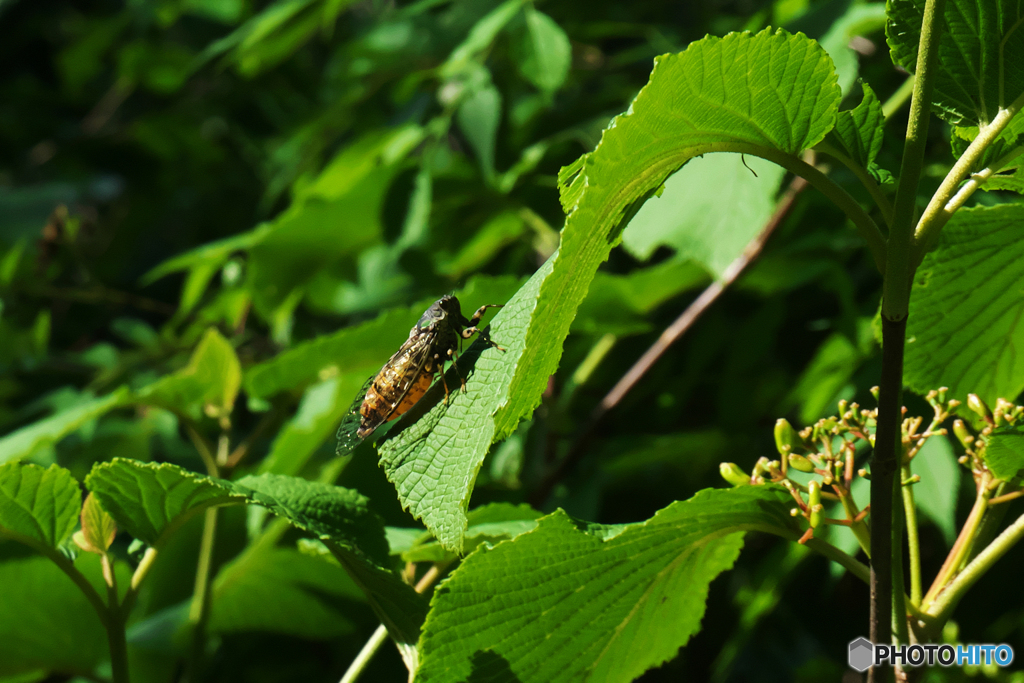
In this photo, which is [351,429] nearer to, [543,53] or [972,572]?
[972,572]

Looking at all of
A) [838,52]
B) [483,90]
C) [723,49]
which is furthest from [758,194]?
[483,90]

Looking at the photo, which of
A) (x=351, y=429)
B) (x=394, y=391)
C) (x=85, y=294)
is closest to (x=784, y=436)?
(x=394, y=391)

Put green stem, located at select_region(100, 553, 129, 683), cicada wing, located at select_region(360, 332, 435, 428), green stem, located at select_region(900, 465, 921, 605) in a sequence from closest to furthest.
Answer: green stem, located at select_region(900, 465, 921, 605)
green stem, located at select_region(100, 553, 129, 683)
cicada wing, located at select_region(360, 332, 435, 428)

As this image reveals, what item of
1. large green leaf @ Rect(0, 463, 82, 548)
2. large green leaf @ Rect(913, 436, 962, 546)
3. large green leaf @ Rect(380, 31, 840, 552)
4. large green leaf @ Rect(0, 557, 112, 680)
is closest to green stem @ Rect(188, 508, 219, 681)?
large green leaf @ Rect(0, 557, 112, 680)

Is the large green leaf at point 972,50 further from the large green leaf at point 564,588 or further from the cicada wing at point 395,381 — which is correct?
the cicada wing at point 395,381

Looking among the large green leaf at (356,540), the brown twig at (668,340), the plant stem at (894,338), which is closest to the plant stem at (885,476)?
the plant stem at (894,338)

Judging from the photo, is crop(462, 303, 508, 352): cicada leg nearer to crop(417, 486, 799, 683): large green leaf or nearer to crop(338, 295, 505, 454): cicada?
crop(338, 295, 505, 454): cicada
